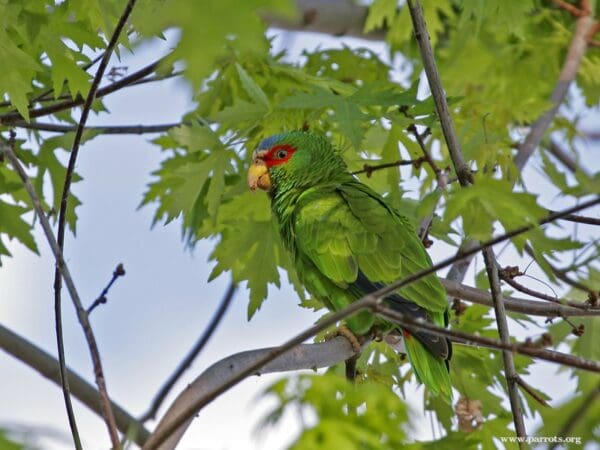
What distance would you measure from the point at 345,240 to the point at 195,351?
2.73m

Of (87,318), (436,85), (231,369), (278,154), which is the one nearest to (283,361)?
(231,369)

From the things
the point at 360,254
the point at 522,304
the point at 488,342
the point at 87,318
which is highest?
the point at 360,254

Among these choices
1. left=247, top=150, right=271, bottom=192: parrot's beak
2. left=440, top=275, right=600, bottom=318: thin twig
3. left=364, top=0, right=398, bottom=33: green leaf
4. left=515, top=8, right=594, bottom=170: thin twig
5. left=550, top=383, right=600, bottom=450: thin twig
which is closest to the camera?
left=550, top=383, right=600, bottom=450: thin twig

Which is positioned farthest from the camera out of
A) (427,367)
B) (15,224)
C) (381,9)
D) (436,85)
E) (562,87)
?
(381,9)

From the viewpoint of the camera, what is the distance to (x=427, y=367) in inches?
141

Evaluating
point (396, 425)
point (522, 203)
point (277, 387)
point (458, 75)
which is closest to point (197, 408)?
point (277, 387)

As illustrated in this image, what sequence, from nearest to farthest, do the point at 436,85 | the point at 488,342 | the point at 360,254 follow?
the point at 488,342 → the point at 436,85 → the point at 360,254

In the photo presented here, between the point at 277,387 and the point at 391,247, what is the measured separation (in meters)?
1.89

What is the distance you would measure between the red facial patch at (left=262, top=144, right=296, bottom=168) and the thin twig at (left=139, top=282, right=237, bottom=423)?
138cm

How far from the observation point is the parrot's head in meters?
4.31

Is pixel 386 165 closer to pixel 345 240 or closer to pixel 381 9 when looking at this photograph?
pixel 345 240

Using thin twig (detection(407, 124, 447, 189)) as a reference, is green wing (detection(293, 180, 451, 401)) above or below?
below

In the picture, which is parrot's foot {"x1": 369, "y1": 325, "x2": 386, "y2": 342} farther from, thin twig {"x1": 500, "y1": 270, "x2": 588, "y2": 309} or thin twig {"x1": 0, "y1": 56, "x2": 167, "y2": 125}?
thin twig {"x1": 0, "y1": 56, "x2": 167, "y2": 125}

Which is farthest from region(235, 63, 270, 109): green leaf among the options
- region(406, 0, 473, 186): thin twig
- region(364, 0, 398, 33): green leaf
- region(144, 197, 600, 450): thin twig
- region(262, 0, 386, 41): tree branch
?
region(262, 0, 386, 41): tree branch
